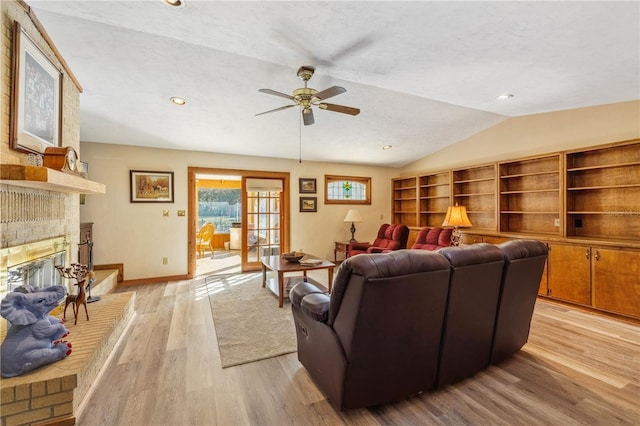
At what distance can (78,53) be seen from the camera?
8.71 ft

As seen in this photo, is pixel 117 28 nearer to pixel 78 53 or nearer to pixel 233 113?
pixel 78 53

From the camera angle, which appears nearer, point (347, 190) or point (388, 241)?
point (388, 241)

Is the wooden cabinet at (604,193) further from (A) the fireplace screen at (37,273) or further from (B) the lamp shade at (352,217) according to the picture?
(A) the fireplace screen at (37,273)

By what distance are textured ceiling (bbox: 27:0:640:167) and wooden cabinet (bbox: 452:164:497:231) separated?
3.75ft

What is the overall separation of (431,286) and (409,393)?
748 mm

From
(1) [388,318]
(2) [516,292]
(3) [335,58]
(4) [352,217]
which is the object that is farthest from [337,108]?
(4) [352,217]

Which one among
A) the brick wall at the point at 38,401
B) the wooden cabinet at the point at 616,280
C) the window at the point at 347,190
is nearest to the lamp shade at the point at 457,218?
the wooden cabinet at the point at 616,280

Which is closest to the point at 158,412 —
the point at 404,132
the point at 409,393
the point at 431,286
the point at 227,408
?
the point at 227,408

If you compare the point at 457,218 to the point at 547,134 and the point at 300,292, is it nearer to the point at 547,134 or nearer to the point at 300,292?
the point at 547,134

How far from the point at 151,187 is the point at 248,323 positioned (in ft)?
10.7

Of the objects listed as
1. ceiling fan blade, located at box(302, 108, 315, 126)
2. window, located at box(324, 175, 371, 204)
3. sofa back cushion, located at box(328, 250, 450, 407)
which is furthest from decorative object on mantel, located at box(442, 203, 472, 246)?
sofa back cushion, located at box(328, 250, 450, 407)

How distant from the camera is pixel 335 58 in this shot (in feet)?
8.57

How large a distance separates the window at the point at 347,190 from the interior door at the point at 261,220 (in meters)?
1.14

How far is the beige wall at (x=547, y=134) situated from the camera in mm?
3582
